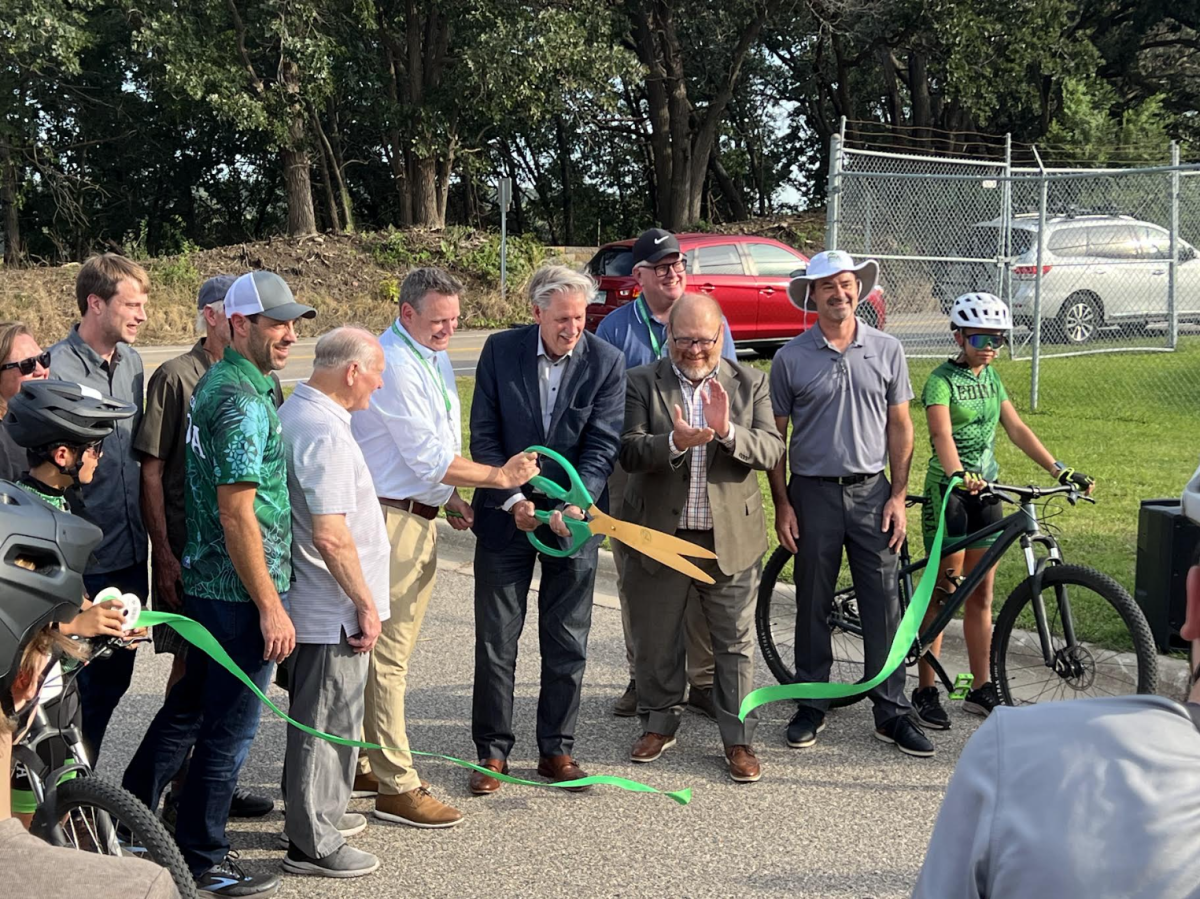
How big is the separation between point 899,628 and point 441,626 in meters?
2.94

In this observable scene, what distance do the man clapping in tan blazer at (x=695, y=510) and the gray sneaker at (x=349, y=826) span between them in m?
1.23

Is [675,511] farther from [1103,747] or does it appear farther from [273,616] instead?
[1103,747]

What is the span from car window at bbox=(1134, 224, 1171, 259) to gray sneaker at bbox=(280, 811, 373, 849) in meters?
12.3

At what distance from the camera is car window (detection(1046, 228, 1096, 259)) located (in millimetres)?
14219

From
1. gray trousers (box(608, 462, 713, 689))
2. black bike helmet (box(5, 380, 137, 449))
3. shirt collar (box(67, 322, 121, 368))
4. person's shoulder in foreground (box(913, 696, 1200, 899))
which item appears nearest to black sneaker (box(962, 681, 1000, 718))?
gray trousers (box(608, 462, 713, 689))

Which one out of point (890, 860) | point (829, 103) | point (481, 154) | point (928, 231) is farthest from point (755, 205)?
point (890, 860)

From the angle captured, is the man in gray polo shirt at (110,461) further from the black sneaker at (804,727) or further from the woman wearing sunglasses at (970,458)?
the woman wearing sunglasses at (970,458)

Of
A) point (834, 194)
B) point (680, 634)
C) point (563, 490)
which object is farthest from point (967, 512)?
point (834, 194)

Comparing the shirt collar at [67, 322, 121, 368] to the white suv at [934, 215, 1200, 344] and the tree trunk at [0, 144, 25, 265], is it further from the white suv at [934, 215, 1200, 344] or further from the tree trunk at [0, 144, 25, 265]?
the tree trunk at [0, 144, 25, 265]

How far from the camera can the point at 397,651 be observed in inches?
192

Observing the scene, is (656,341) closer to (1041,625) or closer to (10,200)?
(1041,625)

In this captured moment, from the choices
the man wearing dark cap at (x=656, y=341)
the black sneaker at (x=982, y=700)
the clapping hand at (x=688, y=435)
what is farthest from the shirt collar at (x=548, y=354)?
the black sneaker at (x=982, y=700)

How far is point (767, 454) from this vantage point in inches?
209

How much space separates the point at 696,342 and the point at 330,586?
1892mm
